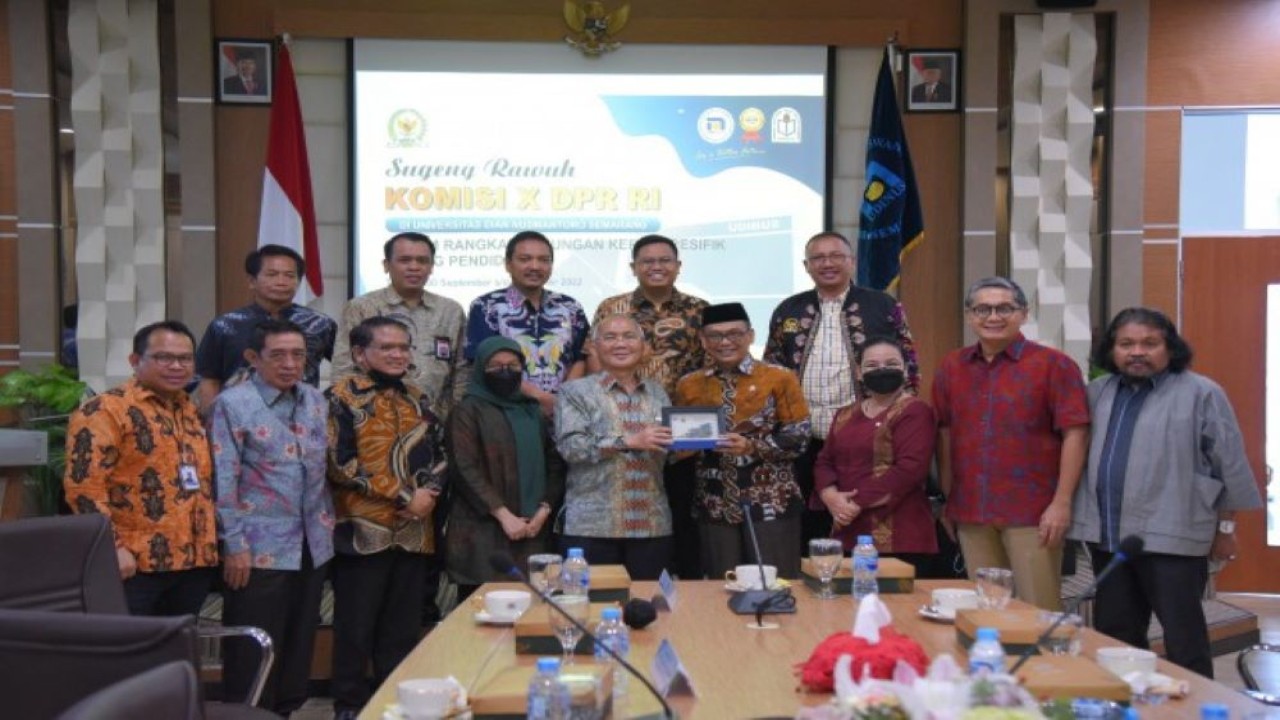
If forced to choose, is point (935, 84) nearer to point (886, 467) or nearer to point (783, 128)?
point (783, 128)

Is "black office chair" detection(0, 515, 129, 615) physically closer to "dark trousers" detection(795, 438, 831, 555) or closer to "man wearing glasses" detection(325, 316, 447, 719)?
"man wearing glasses" detection(325, 316, 447, 719)

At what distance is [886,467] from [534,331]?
1533 mm

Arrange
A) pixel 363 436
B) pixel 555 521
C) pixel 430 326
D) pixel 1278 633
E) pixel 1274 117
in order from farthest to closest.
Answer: pixel 1274 117, pixel 1278 633, pixel 430 326, pixel 555 521, pixel 363 436

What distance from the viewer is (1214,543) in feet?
11.8

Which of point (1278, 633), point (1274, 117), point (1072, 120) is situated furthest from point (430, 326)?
point (1274, 117)

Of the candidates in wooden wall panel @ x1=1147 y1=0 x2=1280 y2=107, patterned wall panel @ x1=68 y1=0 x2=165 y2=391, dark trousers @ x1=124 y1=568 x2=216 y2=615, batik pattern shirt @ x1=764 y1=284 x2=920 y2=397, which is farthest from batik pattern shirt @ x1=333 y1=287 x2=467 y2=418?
wooden wall panel @ x1=1147 y1=0 x2=1280 y2=107

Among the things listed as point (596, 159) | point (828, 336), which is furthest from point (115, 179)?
point (828, 336)

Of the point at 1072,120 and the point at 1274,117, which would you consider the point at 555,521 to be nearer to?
the point at 1072,120

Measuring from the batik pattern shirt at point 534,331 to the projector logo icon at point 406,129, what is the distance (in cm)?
201

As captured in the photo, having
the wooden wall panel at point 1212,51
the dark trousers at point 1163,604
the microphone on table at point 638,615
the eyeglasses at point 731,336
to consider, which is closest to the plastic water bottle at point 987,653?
the microphone on table at point 638,615

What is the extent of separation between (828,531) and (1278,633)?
3046 mm

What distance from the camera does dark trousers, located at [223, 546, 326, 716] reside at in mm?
3709

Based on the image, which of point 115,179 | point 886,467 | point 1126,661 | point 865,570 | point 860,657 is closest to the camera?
point 860,657

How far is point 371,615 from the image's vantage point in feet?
13.4
